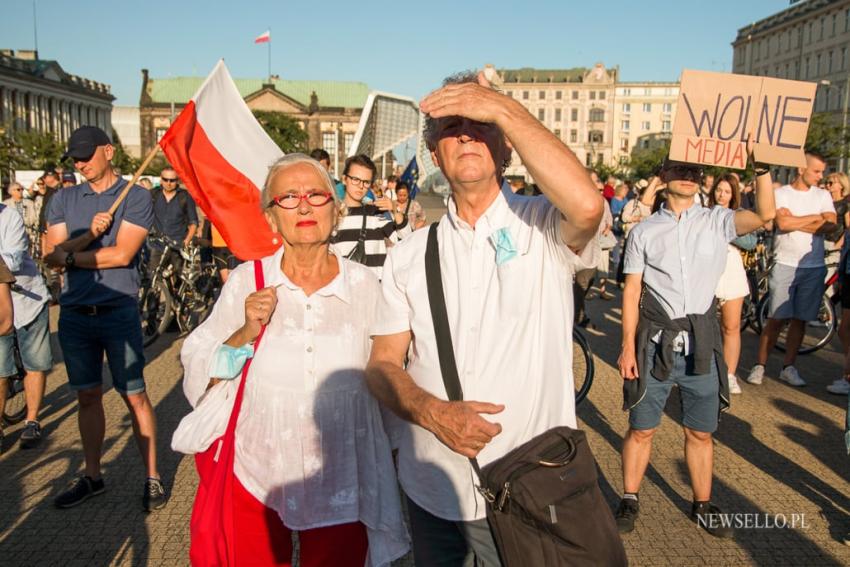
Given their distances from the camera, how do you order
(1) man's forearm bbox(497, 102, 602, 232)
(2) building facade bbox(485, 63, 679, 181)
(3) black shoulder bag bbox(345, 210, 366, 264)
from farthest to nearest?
(2) building facade bbox(485, 63, 679, 181)
(3) black shoulder bag bbox(345, 210, 366, 264)
(1) man's forearm bbox(497, 102, 602, 232)

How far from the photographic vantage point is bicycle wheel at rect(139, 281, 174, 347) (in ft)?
30.4

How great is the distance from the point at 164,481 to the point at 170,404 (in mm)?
1853

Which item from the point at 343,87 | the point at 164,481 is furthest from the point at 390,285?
the point at 343,87

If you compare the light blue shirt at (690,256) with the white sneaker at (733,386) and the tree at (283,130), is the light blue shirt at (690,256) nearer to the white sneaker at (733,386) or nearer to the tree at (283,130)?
the white sneaker at (733,386)

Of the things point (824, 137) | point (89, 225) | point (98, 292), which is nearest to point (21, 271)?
point (89, 225)

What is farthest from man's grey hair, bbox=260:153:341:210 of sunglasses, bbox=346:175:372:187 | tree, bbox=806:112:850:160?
tree, bbox=806:112:850:160

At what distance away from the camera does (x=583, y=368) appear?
690 cm

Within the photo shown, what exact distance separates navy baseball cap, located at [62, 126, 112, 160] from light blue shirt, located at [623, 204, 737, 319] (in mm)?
3396

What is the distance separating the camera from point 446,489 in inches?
88.2

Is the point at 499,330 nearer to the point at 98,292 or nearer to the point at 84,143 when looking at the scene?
the point at 98,292

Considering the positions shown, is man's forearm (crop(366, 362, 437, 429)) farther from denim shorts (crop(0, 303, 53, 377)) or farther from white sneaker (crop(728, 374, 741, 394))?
white sneaker (crop(728, 374, 741, 394))

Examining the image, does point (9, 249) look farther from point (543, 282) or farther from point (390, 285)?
point (543, 282)

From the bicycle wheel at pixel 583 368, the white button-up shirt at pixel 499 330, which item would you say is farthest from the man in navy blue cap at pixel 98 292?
the bicycle wheel at pixel 583 368

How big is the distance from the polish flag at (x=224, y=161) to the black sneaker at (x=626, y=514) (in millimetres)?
2542
